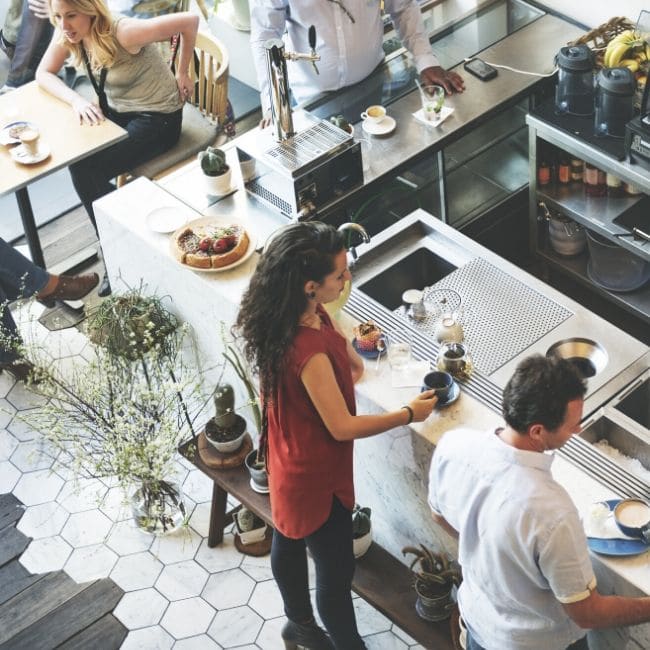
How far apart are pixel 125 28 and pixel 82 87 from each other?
1129mm

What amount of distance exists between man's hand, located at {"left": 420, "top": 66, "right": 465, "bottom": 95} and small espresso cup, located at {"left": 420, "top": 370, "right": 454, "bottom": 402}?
1643 millimetres

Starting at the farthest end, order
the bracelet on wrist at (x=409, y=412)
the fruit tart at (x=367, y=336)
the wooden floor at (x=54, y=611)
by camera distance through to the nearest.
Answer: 1. the wooden floor at (x=54, y=611)
2. the fruit tart at (x=367, y=336)
3. the bracelet on wrist at (x=409, y=412)

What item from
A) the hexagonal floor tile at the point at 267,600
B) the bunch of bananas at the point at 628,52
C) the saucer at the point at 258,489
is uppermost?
the bunch of bananas at the point at 628,52

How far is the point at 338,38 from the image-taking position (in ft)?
14.1

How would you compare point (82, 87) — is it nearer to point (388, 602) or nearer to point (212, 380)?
point (212, 380)

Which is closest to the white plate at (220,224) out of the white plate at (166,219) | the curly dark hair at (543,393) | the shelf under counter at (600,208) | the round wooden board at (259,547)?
the white plate at (166,219)

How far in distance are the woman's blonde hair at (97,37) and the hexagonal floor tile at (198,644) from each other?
247cm

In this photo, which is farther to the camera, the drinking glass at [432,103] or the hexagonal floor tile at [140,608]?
the drinking glass at [432,103]

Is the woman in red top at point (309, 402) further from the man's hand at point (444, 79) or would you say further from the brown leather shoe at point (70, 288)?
the brown leather shoe at point (70, 288)

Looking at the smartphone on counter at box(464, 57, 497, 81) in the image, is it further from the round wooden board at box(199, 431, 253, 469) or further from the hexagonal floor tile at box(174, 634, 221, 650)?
the hexagonal floor tile at box(174, 634, 221, 650)

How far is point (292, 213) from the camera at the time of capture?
3.83 meters

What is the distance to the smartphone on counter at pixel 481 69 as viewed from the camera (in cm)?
438

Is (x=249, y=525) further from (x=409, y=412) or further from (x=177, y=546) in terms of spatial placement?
(x=409, y=412)

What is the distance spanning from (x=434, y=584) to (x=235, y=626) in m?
0.80
